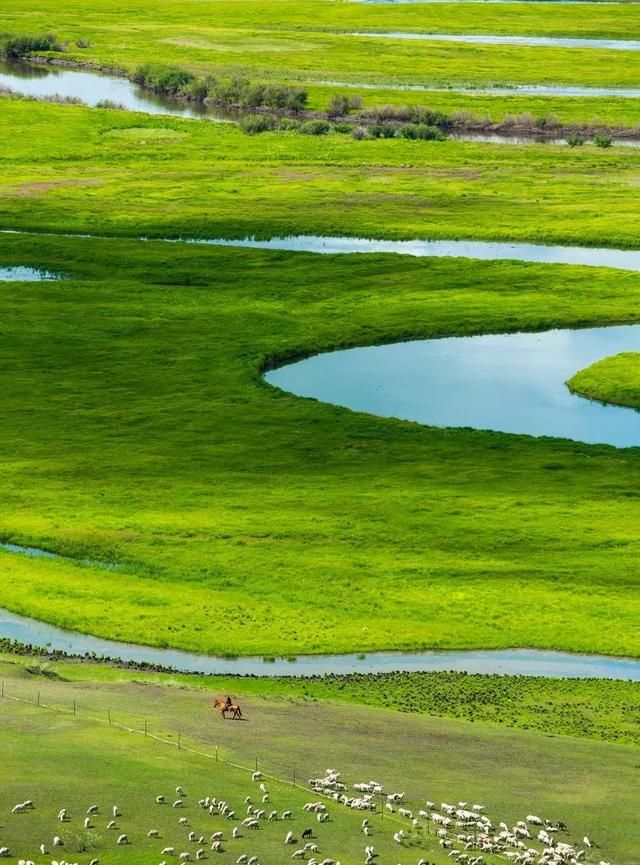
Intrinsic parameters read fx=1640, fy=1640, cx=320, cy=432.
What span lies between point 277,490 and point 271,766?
92.8ft

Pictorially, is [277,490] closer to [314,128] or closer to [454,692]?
[454,692]

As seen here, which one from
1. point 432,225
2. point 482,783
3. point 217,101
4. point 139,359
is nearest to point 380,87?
point 217,101

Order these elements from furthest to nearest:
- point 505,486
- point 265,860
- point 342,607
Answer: point 505,486, point 342,607, point 265,860

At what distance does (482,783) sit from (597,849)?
15.0 feet

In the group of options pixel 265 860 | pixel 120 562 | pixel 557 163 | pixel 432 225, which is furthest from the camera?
pixel 557 163

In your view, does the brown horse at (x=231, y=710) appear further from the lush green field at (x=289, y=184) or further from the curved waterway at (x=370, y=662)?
the lush green field at (x=289, y=184)

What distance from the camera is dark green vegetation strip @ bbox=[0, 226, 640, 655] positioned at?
5712 cm

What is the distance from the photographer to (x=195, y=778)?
130 ft

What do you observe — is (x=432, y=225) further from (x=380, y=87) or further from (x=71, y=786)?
(x=71, y=786)

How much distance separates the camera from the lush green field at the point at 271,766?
120 ft

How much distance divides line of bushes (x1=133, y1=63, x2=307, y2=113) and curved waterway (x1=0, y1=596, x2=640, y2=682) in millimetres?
125109

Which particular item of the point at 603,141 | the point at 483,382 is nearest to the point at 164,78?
the point at 603,141

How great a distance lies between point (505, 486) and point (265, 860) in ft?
121

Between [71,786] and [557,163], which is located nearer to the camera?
[71,786]
